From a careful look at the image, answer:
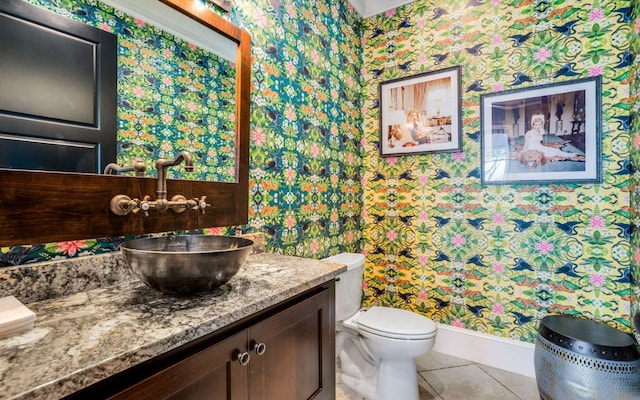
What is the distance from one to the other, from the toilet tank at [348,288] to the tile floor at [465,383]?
443mm

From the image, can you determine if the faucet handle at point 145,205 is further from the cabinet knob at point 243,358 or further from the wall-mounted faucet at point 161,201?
the cabinet knob at point 243,358

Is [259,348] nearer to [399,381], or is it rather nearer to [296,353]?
[296,353]

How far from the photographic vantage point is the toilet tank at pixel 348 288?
1.83 m

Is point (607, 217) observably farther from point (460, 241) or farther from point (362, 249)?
point (362, 249)

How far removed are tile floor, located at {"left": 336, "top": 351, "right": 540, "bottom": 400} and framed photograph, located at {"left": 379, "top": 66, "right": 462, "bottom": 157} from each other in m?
1.49

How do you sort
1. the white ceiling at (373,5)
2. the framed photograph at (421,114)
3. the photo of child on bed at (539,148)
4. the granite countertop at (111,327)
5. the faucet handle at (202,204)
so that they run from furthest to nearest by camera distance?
the white ceiling at (373,5) < the framed photograph at (421,114) < the photo of child on bed at (539,148) < the faucet handle at (202,204) < the granite countertop at (111,327)

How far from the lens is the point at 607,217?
1.78 meters

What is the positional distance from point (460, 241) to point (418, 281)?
438 millimetres

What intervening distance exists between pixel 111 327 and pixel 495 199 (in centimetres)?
218

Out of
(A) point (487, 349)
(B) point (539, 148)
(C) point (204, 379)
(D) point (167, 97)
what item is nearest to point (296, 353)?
(C) point (204, 379)

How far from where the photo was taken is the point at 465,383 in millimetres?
1866

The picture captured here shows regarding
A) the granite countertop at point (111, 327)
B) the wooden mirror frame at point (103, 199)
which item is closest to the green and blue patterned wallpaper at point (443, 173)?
the wooden mirror frame at point (103, 199)

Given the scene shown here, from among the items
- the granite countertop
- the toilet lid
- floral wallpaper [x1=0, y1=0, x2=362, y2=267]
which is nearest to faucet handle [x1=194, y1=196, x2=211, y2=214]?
floral wallpaper [x1=0, y1=0, x2=362, y2=267]

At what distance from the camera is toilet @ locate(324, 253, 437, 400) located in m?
1.55
